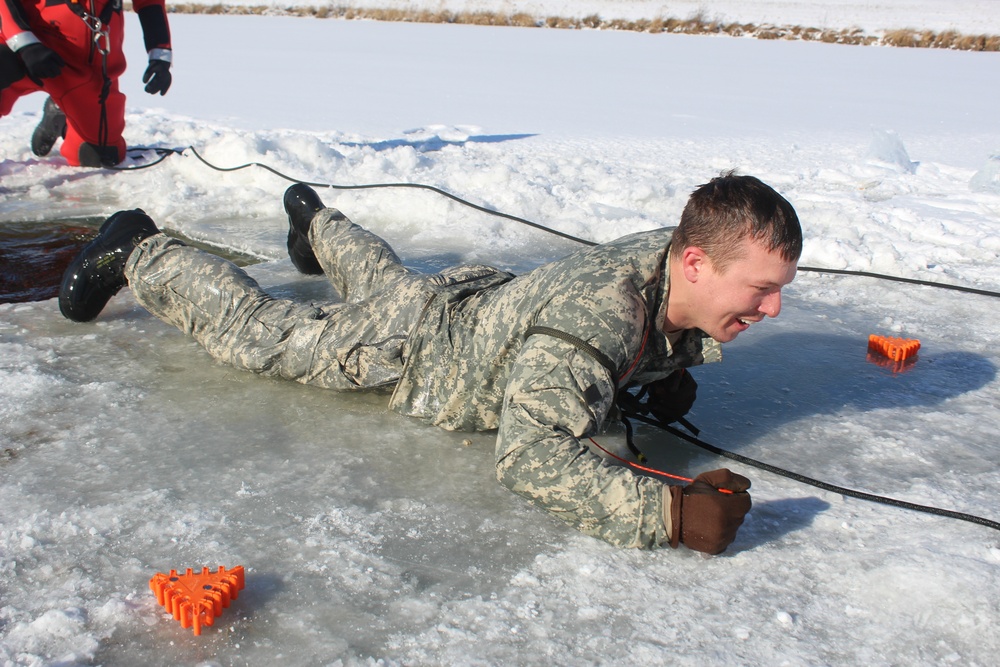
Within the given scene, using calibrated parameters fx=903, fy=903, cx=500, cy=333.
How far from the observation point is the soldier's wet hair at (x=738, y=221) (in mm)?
2133

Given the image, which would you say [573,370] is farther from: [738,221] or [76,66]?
[76,66]

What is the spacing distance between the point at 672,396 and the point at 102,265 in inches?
79.6

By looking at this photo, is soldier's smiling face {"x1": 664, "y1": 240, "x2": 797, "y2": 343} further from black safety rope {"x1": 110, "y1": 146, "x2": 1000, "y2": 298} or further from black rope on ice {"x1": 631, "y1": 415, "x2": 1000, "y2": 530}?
black safety rope {"x1": 110, "y1": 146, "x2": 1000, "y2": 298}

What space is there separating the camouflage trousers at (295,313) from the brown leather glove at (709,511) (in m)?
1.05

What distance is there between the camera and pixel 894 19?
79.8 ft

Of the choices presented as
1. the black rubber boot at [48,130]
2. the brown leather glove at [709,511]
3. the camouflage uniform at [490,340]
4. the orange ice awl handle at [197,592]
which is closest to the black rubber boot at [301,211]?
the camouflage uniform at [490,340]

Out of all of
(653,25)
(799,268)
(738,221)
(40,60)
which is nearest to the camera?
(738,221)

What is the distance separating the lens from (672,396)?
268cm

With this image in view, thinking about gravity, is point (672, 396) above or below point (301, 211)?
below

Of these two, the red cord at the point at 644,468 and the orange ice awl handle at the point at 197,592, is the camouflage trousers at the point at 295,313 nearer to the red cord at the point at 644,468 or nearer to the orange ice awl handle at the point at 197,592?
the red cord at the point at 644,468

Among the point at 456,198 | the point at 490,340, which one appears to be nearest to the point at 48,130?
the point at 456,198

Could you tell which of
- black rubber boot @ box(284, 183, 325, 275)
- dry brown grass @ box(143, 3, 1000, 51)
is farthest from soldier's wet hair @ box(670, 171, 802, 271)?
dry brown grass @ box(143, 3, 1000, 51)

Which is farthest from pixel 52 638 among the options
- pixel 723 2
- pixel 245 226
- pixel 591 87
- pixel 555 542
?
pixel 723 2

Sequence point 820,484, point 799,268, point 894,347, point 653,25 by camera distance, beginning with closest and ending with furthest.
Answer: point 820,484, point 894,347, point 799,268, point 653,25
